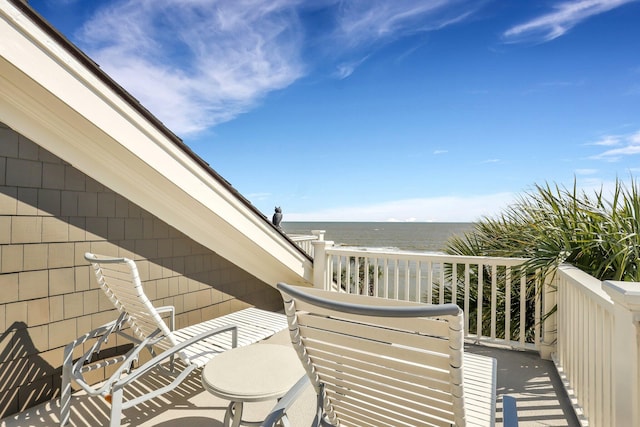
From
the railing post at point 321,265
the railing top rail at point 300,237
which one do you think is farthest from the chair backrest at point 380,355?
the railing top rail at point 300,237

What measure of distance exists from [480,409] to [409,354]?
855 millimetres

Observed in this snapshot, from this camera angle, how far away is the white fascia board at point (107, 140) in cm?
215

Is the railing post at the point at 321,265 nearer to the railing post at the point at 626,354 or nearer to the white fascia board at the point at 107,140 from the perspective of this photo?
the white fascia board at the point at 107,140

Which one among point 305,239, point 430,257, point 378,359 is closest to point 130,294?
point 378,359

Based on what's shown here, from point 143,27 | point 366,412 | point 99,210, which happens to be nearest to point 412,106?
point 143,27

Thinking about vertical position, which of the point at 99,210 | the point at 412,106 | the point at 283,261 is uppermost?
the point at 412,106

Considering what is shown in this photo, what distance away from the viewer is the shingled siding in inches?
95.8

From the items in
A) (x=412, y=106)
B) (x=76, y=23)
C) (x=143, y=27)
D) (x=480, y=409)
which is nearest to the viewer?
(x=480, y=409)

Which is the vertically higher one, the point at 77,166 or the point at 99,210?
the point at 77,166

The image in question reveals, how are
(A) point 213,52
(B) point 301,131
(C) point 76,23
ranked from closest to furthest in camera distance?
(C) point 76,23, (A) point 213,52, (B) point 301,131

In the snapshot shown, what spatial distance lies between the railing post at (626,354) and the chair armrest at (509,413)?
0.46 meters

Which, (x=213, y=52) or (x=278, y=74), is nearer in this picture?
(x=213, y=52)

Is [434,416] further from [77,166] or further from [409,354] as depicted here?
[77,166]

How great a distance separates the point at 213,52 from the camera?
6551mm
